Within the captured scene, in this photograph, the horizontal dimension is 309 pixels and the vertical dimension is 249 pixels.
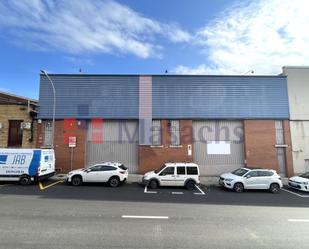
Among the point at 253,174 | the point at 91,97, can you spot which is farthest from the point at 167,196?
the point at 91,97

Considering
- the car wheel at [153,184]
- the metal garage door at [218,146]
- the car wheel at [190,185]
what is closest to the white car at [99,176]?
the car wheel at [153,184]

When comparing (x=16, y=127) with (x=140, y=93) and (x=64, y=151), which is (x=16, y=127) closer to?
(x=64, y=151)

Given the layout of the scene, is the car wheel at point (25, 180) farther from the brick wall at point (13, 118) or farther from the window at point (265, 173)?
the window at point (265, 173)

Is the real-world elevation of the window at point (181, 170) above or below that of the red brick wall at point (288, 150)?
below

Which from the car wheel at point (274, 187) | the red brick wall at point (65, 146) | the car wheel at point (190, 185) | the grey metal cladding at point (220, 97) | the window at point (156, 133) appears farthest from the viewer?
the grey metal cladding at point (220, 97)

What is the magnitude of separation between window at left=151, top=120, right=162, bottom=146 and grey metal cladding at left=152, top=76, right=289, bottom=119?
617 millimetres

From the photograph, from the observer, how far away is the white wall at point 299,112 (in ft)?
72.5

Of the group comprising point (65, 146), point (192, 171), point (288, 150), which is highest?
point (65, 146)

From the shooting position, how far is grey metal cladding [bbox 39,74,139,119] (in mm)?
22047

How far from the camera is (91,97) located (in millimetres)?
22234

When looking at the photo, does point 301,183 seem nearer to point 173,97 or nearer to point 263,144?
point 263,144

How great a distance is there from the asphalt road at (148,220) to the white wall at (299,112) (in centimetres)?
913

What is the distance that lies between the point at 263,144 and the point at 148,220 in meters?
16.3

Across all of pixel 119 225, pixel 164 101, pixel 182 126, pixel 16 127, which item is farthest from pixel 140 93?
pixel 119 225
